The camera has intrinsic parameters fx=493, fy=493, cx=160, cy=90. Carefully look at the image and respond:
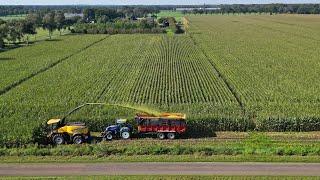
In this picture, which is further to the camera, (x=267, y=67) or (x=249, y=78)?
(x=267, y=67)

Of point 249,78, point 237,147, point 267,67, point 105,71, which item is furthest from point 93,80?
point 237,147

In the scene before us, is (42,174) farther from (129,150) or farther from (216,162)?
(216,162)

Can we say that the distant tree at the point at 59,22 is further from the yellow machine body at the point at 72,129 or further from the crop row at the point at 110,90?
the yellow machine body at the point at 72,129

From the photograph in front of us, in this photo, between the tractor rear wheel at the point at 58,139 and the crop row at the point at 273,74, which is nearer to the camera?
the tractor rear wheel at the point at 58,139

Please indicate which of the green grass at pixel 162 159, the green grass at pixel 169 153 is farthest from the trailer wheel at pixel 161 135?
the green grass at pixel 162 159

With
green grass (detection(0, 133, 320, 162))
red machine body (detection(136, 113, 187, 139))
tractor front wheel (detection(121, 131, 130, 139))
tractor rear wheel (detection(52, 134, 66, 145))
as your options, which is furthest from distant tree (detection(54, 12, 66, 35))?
green grass (detection(0, 133, 320, 162))
